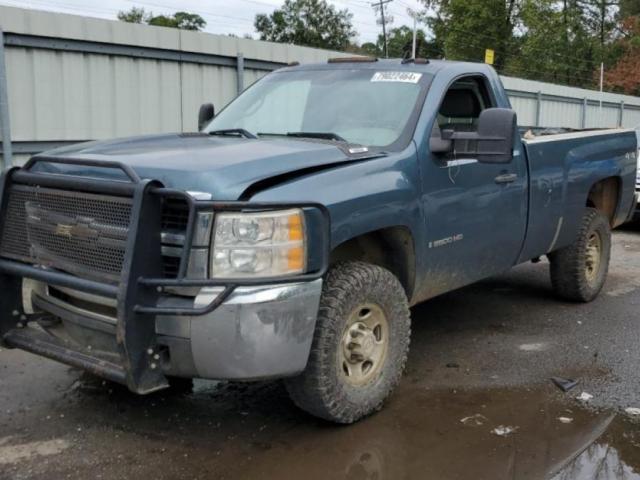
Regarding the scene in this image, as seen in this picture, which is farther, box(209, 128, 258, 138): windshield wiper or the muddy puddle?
box(209, 128, 258, 138): windshield wiper

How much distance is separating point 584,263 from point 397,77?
2.84m

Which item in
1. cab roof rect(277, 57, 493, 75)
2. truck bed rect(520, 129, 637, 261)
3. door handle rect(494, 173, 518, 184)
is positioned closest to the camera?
cab roof rect(277, 57, 493, 75)

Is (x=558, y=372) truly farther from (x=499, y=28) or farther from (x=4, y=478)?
(x=499, y=28)

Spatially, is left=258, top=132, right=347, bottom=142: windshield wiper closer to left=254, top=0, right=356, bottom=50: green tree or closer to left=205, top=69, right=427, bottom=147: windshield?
left=205, top=69, right=427, bottom=147: windshield

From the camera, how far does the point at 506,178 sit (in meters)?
5.03

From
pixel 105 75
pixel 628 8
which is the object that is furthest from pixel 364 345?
pixel 628 8

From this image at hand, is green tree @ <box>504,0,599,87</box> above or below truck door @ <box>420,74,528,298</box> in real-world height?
above

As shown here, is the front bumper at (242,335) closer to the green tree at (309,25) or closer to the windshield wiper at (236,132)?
the windshield wiper at (236,132)

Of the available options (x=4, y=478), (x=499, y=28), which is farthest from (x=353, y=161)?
(x=499, y=28)

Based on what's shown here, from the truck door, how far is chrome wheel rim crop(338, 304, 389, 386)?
59 centimetres

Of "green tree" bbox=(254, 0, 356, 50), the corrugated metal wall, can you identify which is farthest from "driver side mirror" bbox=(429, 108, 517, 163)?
"green tree" bbox=(254, 0, 356, 50)

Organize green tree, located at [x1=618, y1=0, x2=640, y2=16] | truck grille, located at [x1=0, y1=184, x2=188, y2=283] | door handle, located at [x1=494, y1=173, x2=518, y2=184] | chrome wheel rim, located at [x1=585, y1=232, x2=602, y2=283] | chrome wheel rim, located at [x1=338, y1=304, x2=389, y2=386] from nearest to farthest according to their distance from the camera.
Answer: truck grille, located at [x1=0, y1=184, x2=188, y2=283], chrome wheel rim, located at [x1=338, y1=304, x2=389, y2=386], door handle, located at [x1=494, y1=173, x2=518, y2=184], chrome wheel rim, located at [x1=585, y1=232, x2=602, y2=283], green tree, located at [x1=618, y1=0, x2=640, y2=16]

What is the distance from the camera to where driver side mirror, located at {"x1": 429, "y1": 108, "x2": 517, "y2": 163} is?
421 cm

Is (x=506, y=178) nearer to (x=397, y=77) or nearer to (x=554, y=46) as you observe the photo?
(x=397, y=77)
